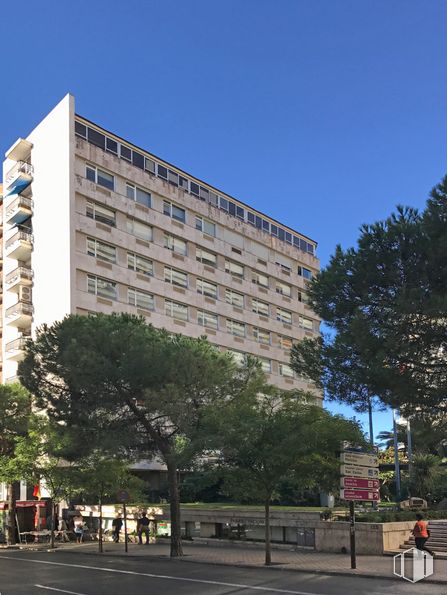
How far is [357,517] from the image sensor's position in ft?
80.6

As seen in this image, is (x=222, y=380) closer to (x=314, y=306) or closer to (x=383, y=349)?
(x=314, y=306)

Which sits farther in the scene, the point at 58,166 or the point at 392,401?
the point at 58,166

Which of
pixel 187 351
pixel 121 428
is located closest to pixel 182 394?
pixel 187 351

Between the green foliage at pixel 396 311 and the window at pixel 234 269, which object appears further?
the window at pixel 234 269

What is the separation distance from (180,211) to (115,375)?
31.0 metres

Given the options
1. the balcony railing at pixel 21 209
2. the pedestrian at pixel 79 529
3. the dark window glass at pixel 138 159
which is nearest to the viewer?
the pedestrian at pixel 79 529

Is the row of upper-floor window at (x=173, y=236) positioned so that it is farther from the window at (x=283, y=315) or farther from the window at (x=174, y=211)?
the window at (x=283, y=315)

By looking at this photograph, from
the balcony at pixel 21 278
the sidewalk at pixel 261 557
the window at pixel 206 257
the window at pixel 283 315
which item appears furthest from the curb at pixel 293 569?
the window at pixel 283 315

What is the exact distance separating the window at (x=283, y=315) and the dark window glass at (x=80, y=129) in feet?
83.8

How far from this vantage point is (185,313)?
53594 millimetres

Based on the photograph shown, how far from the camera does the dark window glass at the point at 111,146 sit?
50.7 meters

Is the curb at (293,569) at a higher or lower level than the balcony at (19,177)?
lower

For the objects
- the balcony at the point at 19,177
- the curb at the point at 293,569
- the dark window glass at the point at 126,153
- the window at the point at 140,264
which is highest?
the dark window glass at the point at 126,153

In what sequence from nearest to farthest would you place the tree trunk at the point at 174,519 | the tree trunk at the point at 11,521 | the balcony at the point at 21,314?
the tree trunk at the point at 174,519 < the tree trunk at the point at 11,521 < the balcony at the point at 21,314
